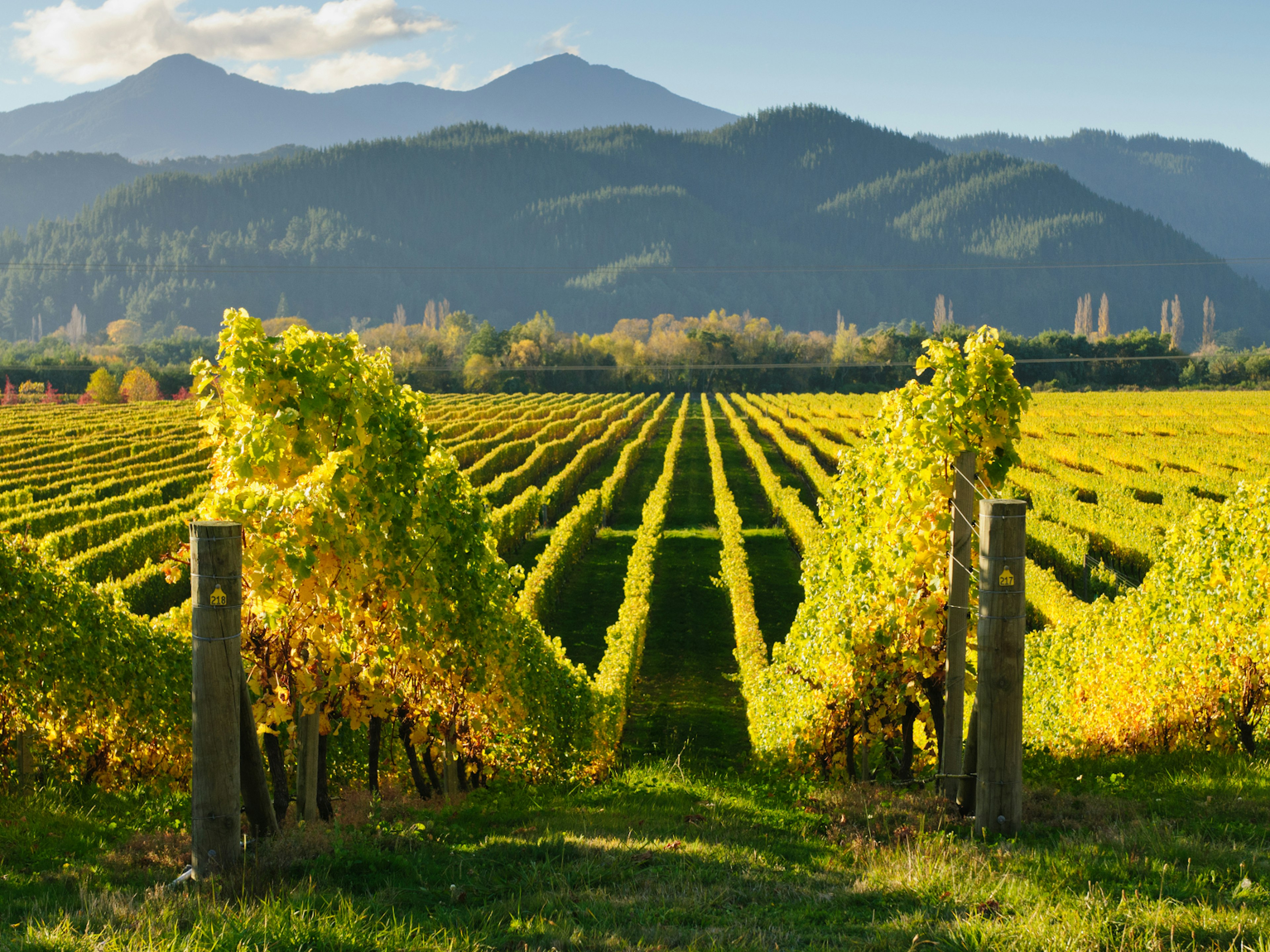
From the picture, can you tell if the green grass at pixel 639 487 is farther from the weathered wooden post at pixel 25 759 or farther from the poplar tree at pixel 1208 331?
the poplar tree at pixel 1208 331

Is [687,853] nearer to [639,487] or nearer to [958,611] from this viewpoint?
[958,611]

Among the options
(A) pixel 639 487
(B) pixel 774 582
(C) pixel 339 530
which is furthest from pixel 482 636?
(A) pixel 639 487

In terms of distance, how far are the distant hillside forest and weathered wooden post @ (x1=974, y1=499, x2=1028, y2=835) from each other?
3040 inches

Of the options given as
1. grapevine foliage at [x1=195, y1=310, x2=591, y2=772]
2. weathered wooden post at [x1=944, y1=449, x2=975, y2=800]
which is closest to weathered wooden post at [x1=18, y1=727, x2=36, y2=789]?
grapevine foliage at [x1=195, y1=310, x2=591, y2=772]

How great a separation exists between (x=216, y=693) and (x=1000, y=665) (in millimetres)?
4142

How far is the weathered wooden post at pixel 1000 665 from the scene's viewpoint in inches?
188

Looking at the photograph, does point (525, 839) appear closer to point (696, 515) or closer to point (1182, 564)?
point (1182, 564)

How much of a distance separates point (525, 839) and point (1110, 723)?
17.1ft

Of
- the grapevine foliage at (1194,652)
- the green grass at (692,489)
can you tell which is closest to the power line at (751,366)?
the green grass at (692,489)

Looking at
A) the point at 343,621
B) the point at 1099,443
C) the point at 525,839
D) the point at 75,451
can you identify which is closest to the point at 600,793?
the point at 525,839

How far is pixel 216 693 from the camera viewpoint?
4234mm

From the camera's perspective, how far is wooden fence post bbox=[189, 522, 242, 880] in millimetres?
4184

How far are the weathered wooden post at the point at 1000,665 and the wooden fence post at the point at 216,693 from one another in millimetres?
3926

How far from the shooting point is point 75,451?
39.8m
